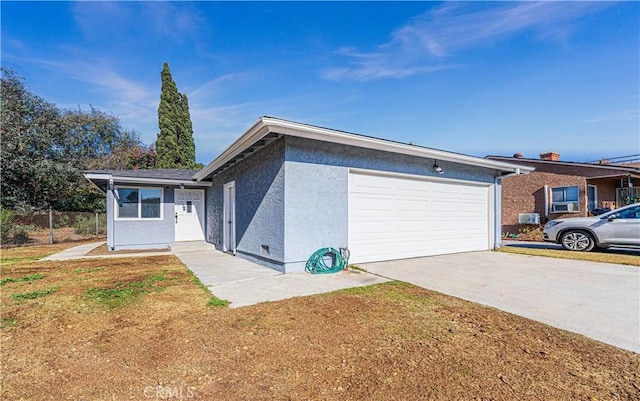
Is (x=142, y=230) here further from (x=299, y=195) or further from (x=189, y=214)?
(x=299, y=195)

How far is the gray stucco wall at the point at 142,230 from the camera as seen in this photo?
35.4ft

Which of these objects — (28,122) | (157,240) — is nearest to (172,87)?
(28,122)

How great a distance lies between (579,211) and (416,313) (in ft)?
52.3

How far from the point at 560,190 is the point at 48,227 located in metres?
24.4

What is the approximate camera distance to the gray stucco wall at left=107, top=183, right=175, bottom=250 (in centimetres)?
1080

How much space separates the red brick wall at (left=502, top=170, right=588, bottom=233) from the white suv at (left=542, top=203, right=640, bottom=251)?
6.82 metres

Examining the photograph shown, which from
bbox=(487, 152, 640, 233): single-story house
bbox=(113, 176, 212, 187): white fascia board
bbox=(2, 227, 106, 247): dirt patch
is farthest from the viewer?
bbox=(487, 152, 640, 233): single-story house

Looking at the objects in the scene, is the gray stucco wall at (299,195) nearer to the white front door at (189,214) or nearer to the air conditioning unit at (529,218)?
the white front door at (189,214)

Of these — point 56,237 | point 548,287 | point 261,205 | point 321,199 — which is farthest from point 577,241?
point 56,237

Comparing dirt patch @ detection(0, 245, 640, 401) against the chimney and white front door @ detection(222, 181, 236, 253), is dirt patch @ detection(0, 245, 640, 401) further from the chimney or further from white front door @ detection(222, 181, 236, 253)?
the chimney

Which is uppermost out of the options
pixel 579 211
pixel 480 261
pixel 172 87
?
pixel 172 87

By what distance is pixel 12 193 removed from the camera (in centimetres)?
1605

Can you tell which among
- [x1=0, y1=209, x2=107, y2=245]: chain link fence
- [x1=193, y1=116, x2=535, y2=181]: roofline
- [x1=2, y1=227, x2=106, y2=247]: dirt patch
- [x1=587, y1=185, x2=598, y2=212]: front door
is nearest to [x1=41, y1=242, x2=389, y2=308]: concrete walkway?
[x1=193, y1=116, x2=535, y2=181]: roofline

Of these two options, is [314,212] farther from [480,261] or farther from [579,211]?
[579,211]
